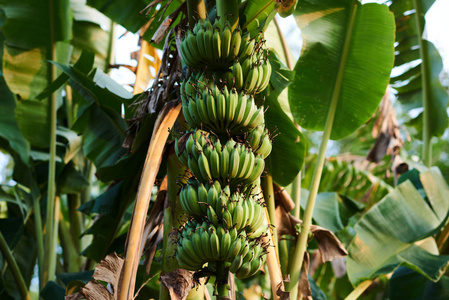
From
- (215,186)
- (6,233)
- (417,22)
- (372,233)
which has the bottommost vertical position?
(6,233)

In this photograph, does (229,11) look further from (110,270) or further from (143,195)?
(110,270)

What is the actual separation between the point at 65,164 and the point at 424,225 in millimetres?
2280

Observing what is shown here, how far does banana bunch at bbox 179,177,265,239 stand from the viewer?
4.48 ft

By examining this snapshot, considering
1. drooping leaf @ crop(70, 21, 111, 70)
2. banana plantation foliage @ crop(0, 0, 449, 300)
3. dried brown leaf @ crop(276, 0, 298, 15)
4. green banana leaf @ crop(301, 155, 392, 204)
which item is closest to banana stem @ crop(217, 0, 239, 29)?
banana plantation foliage @ crop(0, 0, 449, 300)

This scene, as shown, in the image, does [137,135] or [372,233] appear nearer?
[137,135]

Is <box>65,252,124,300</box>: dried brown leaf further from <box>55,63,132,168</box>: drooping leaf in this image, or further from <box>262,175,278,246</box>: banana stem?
<box>55,63,132,168</box>: drooping leaf

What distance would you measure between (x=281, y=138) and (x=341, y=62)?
A: 616mm

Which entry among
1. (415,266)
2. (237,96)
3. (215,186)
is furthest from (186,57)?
(415,266)

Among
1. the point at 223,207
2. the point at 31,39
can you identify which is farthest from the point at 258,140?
the point at 31,39

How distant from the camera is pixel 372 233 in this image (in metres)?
2.53

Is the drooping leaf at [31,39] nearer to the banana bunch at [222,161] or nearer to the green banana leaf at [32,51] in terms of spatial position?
the green banana leaf at [32,51]

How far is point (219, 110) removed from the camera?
1.47 m

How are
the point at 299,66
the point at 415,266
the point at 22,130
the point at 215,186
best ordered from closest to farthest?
the point at 215,186
the point at 415,266
the point at 299,66
the point at 22,130

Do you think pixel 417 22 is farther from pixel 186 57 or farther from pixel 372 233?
pixel 186 57
